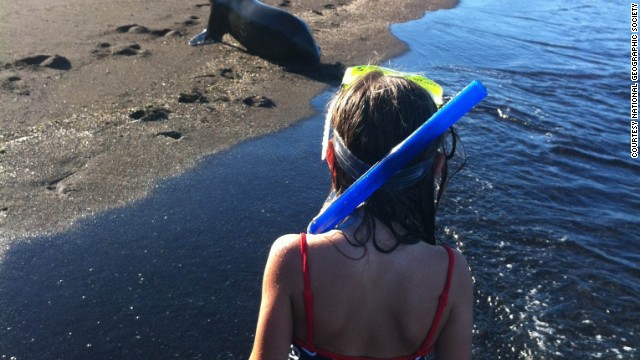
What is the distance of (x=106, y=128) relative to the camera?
541 centimetres

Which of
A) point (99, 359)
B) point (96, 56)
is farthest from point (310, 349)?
point (96, 56)

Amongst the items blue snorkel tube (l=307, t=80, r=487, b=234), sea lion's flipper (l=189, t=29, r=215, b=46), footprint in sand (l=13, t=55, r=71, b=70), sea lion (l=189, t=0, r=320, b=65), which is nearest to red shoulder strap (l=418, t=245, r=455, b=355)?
blue snorkel tube (l=307, t=80, r=487, b=234)

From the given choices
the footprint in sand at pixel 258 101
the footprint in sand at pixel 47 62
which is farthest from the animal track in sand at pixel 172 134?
the footprint in sand at pixel 47 62

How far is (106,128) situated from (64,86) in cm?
119

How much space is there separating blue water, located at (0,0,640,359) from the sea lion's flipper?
6.80 feet

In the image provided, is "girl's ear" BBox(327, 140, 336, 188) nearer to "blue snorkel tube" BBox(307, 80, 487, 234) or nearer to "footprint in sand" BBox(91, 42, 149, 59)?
"blue snorkel tube" BBox(307, 80, 487, 234)

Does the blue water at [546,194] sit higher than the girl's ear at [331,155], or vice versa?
the girl's ear at [331,155]

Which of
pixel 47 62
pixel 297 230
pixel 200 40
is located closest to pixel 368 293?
pixel 297 230

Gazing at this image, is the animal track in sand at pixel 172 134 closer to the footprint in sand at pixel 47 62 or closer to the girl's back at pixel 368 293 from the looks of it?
the footprint in sand at pixel 47 62

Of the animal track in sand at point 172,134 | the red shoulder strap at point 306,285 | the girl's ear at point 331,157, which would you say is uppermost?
the girl's ear at point 331,157

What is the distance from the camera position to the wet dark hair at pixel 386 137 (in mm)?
1675

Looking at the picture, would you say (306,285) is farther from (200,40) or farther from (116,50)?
(200,40)

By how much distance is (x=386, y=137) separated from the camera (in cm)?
168

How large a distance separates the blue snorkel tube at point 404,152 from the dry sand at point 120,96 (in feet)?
9.88
